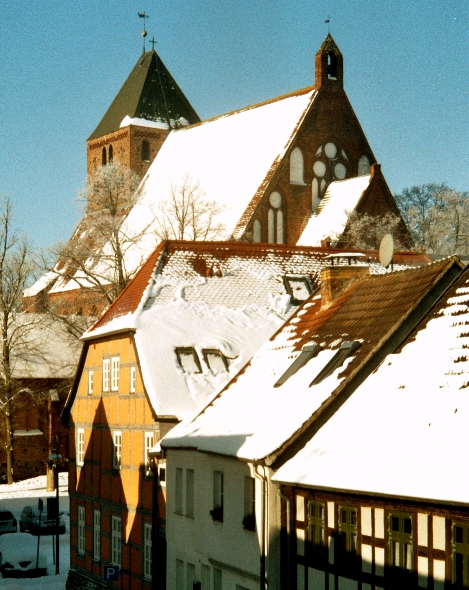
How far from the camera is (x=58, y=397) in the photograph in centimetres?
5797

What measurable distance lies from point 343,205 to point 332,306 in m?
30.8

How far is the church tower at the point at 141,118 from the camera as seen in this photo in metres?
72.1

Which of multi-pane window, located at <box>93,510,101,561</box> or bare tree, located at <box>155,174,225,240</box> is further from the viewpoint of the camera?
bare tree, located at <box>155,174,225,240</box>

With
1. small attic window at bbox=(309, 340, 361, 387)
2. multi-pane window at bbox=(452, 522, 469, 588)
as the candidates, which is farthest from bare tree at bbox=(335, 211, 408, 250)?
multi-pane window at bbox=(452, 522, 469, 588)

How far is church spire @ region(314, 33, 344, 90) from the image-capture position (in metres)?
55.2

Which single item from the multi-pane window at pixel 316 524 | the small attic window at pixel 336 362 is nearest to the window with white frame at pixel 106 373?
the small attic window at pixel 336 362

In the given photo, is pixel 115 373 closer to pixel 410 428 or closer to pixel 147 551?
pixel 147 551

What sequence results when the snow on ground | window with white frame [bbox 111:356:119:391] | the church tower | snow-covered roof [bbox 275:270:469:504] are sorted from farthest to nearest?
the church tower, the snow on ground, window with white frame [bbox 111:356:119:391], snow-covered roof [bbox 275:270:469:504]

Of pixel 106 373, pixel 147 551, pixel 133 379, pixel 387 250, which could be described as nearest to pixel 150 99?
pixel 106 373

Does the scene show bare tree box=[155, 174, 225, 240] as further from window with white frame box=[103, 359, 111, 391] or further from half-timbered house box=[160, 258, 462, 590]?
half-timbered house box=[160, 258, 462, 590]

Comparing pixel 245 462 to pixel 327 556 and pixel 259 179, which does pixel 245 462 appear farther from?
pixel 259 179

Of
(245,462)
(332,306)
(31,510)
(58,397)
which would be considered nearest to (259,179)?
(58,397)

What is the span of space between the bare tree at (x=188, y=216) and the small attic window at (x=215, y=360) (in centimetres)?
2310

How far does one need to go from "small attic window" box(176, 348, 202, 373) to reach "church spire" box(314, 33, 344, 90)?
30.0 meters
